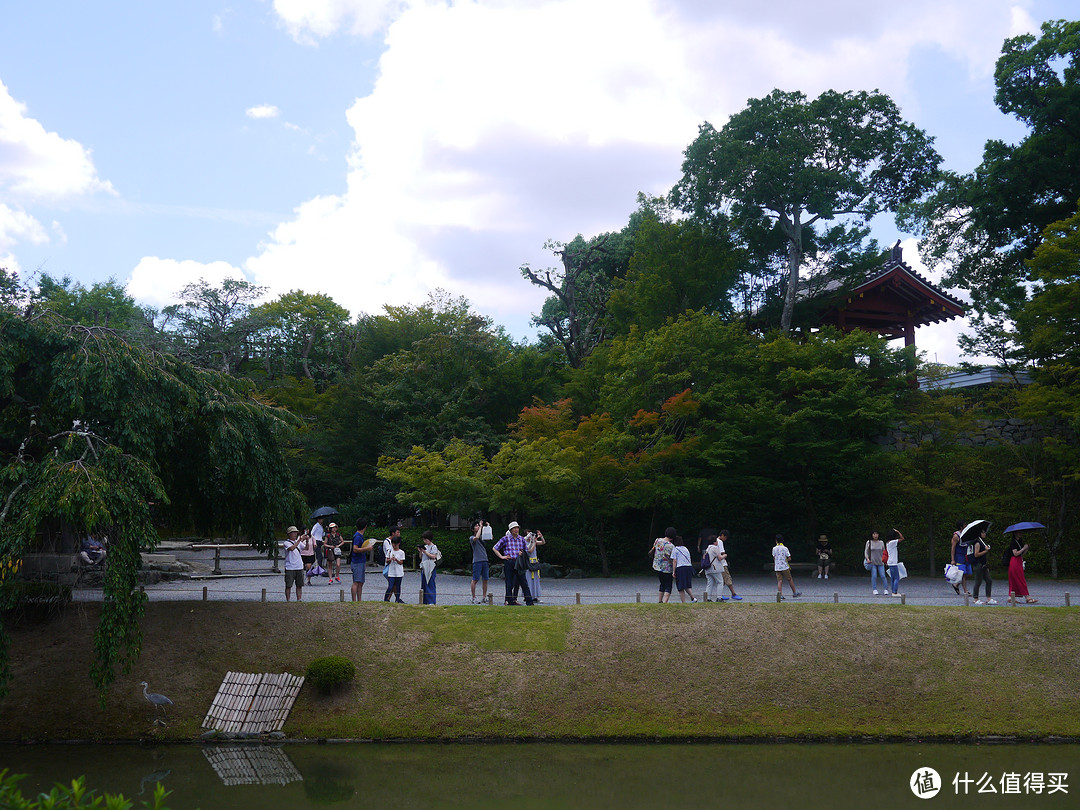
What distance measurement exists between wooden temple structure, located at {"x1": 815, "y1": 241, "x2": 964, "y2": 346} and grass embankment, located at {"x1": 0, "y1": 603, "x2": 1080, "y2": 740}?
15324 mm

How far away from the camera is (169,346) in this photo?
3155 cm

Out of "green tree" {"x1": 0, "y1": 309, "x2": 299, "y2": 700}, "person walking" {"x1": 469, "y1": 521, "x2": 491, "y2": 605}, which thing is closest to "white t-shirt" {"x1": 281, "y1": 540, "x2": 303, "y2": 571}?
"green tree" {"x1": 0, "y1": 309, "x2": 299, "y2": 700}

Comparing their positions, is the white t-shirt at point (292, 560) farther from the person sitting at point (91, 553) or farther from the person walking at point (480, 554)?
the person sitting at point (91, 553)

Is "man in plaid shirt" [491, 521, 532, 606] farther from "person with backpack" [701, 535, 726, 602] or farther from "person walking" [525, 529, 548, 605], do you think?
"person with backpack" [701, 535, 726, 602]

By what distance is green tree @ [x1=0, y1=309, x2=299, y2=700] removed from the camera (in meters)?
11.5

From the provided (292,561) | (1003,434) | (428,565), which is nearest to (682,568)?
(428,565)

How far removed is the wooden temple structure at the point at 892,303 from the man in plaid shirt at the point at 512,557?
16946 mm

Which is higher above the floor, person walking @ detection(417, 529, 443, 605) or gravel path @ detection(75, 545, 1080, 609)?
person walking @ detection(417, 529, 443, 605)

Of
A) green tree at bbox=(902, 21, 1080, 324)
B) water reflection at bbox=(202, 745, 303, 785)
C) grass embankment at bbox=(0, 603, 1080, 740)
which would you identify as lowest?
water reflection at bbox=(202, 745, 303, 785)

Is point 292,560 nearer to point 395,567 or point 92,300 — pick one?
point 395,567

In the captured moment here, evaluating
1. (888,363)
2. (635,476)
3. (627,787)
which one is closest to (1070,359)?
(888,363)

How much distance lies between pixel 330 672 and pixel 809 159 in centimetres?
2220

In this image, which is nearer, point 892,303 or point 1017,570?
point 1017,570

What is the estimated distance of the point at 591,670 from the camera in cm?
1388
